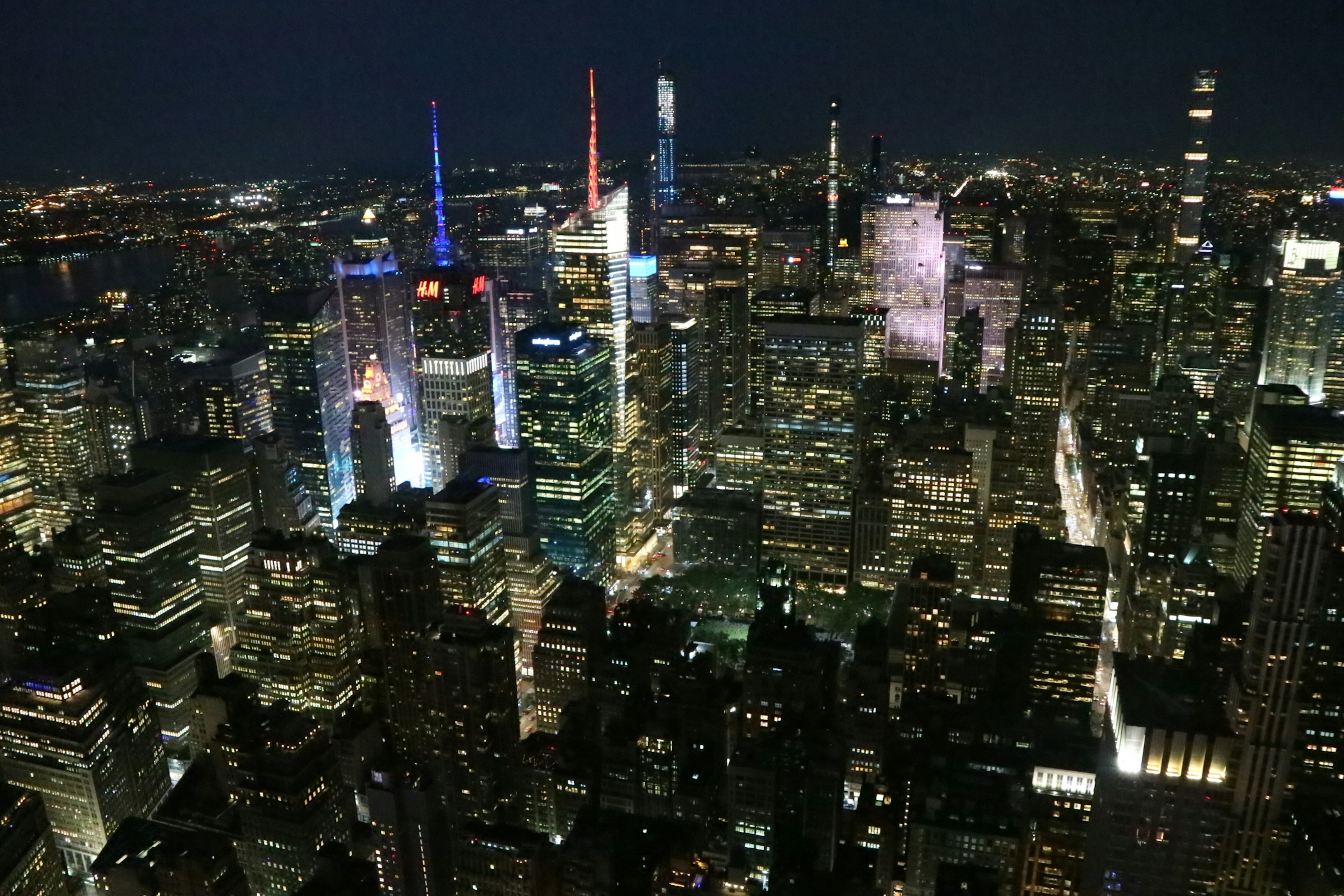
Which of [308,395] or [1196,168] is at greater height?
[1196,168]

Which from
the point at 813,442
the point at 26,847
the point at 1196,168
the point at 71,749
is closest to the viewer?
the point at 26,847

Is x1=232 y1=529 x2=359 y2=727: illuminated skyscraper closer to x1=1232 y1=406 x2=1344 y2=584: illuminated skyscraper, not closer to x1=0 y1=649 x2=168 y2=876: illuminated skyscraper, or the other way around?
x1=0 y1=649 x2=168 y2=876: illuminated skyscraper

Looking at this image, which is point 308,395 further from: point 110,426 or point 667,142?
point 667,142

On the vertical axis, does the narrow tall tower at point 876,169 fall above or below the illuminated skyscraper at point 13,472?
above

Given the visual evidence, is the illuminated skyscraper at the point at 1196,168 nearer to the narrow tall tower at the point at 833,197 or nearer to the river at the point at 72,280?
the narrow tall tower at the point at 833,197

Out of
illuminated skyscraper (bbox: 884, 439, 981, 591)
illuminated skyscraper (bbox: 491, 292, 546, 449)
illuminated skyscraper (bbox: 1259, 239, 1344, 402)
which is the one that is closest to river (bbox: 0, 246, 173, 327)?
illuminated skyscraper (bbox: 491, 292, 546, 449)

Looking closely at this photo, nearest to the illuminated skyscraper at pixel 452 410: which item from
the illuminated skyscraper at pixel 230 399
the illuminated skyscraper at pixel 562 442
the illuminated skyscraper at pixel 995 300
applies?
the illuminated skyscraper at pixel 562 442

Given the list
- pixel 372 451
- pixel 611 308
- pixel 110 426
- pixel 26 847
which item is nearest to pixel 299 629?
pixel 26 847
